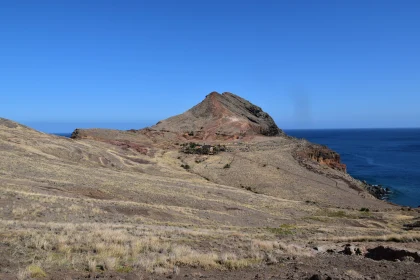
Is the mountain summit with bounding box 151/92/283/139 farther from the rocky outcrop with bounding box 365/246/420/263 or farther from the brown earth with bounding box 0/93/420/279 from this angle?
the rocky outcrop with bounding box 365/246/420/263

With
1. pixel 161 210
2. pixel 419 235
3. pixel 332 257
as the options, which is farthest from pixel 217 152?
pixel 332 257

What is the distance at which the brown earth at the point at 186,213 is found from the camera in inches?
467

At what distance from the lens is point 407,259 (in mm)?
13828

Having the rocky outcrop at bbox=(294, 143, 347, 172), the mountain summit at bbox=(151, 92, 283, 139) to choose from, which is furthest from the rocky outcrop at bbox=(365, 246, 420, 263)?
the mountain summit at bbox=(151, 92, 283, 139)

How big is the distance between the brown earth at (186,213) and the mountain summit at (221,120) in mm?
918

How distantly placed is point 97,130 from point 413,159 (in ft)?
330

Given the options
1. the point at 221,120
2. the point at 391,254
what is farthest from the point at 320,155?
the point at 391,254

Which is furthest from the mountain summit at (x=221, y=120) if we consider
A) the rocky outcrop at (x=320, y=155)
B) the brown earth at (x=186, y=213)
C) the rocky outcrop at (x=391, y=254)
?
the rocky outcrop at (x=391, y=254)

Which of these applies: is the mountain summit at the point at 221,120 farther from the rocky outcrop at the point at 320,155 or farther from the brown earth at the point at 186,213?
the rocky outcrop at the point at 320,155

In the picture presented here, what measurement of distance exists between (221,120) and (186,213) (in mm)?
49632

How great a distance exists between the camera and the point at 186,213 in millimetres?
26516

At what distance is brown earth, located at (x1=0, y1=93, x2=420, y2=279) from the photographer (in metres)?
11.9

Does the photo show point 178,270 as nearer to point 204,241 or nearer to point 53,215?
point 204,241

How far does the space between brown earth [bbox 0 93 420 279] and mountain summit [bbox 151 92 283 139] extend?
0.92 meters
